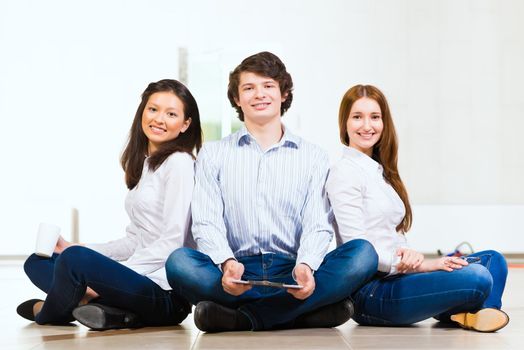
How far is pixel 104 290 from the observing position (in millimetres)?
2248

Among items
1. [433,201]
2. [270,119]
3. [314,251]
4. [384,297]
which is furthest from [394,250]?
[433,201]

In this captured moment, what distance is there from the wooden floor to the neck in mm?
566

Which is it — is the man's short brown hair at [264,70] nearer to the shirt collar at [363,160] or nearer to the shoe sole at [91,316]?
the shirt collar at [363,160]

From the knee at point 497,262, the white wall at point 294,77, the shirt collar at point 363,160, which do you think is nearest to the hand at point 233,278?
the shirt collar at point 363,160

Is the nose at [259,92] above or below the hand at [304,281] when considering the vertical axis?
above

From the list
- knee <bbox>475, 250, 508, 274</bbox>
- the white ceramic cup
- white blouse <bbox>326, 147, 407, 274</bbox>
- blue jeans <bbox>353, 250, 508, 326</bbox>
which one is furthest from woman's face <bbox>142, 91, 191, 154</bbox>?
knee <bbox>475, 250, 508, 274</bbox>

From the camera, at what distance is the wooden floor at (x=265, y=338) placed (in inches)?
78.0

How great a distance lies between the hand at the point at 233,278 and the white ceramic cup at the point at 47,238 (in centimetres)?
63

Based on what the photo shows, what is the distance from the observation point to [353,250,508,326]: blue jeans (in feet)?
7.39

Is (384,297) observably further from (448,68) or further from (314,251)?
(448,68)

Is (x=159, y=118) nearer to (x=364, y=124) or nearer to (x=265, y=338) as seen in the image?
(x=364, y=124)

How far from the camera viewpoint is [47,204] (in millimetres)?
6383

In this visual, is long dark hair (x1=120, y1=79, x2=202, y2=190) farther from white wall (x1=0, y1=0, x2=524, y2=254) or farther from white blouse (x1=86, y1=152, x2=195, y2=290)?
white wall (x1=0, y1=0, x2=524, y2=254)

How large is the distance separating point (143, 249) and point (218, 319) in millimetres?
355
